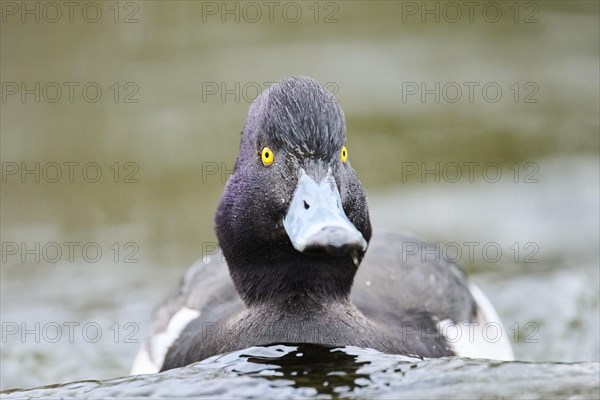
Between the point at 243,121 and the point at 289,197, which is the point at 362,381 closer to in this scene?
the point at 289,197

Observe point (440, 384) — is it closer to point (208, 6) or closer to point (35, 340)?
point (35, 340)

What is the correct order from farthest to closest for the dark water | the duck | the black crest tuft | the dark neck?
the dark neck < the black crest tuft < the duck < the dark water

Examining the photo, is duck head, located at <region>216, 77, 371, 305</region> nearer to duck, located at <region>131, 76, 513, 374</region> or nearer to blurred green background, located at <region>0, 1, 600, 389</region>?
duck, located at <region>131, 76, 513, 374</region>

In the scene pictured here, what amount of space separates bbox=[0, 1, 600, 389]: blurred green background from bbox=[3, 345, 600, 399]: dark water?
4015 mm

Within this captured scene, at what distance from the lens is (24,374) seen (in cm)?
704

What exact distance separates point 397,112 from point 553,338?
3.08m

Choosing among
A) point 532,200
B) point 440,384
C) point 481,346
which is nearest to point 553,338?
point 481,346

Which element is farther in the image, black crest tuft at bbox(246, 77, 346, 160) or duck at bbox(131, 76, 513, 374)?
black crest tuft at bbox(246, 77, 346, 160)

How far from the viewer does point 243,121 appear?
9.64m

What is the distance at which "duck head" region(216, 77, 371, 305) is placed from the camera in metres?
4.47

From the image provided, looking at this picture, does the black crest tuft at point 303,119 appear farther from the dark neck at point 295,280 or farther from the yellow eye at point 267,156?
the dark neck at point 295,280

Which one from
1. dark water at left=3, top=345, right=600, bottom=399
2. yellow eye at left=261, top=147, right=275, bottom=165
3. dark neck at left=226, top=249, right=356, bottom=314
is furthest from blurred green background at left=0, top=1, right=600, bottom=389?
dark water at left=3, top=345, right=600, bottom=399

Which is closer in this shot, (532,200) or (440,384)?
(440,384)

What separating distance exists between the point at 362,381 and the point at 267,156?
4.91 ft
